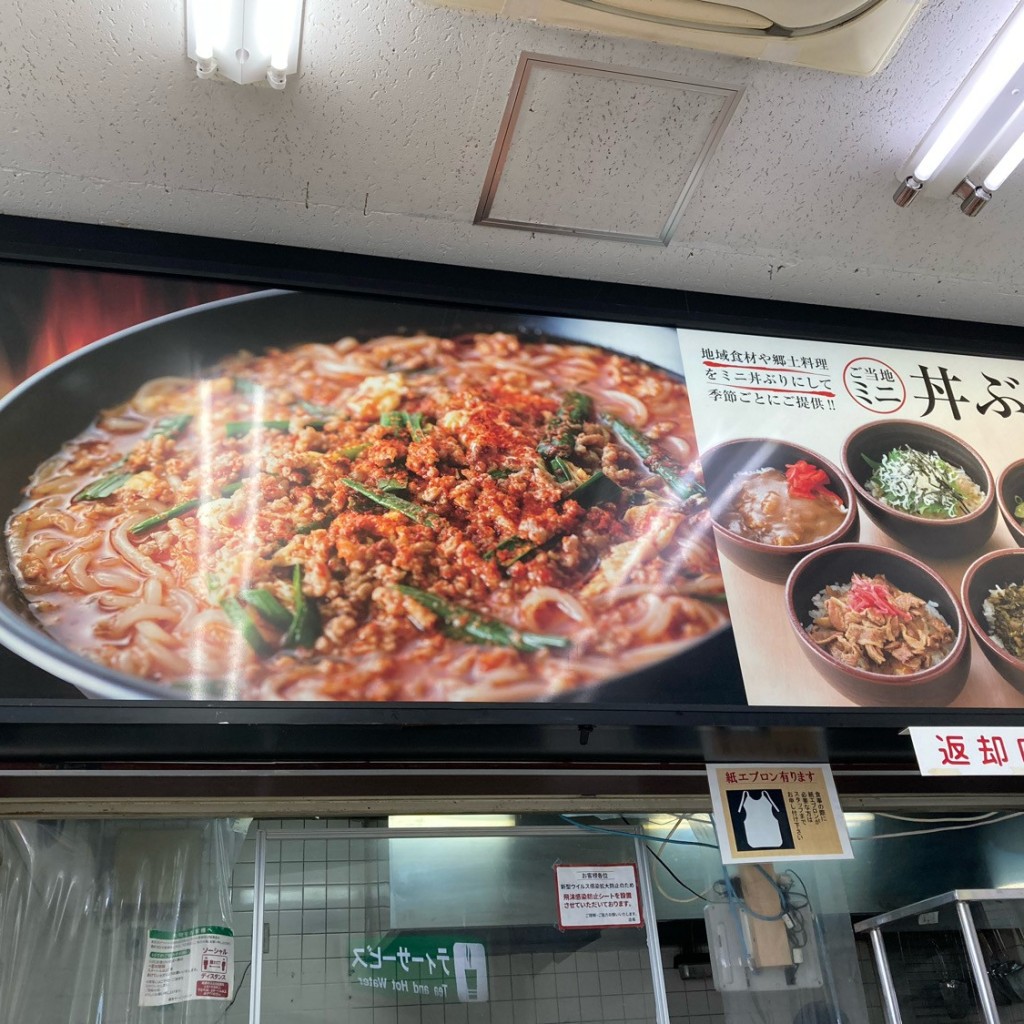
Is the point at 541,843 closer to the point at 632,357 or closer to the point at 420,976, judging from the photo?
the point at 420,976

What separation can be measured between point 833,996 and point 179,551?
215 cm

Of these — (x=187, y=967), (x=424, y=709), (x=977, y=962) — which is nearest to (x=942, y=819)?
(x=977, y=962)

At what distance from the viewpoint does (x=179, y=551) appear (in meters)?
2.17

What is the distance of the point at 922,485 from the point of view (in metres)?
2.66

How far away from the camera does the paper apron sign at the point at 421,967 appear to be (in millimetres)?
2521

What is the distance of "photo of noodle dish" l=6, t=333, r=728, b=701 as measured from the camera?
2.07 meters

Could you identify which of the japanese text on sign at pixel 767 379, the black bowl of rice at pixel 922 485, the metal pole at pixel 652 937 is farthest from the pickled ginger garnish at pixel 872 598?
the metal pole at pixel 652 937

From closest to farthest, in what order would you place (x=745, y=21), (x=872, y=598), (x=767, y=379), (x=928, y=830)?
(x=745, y=21), (x=872, y=598), (x=767, y=379), (x=928, y=830)

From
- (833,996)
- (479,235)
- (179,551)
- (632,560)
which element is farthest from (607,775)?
(479,235)

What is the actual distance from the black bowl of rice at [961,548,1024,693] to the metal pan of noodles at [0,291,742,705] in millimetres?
673

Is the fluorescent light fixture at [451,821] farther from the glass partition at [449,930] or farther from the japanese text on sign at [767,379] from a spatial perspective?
the japanese text on sign at [767,379]

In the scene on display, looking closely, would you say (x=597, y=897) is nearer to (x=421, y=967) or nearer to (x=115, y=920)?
(x=421, y=967)

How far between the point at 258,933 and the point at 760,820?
1299 mm

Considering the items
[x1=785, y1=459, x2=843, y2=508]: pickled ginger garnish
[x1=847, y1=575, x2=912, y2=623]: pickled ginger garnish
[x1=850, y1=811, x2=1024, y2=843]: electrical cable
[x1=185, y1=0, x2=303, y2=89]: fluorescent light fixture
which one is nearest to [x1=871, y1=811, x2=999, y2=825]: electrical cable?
[x1=850, y1=811, x2=1024, y2=843]: electrical cable
